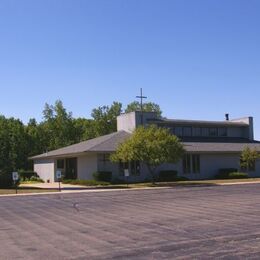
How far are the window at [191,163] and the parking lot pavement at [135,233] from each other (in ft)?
99.9

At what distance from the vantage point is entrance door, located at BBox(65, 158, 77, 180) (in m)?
51.8

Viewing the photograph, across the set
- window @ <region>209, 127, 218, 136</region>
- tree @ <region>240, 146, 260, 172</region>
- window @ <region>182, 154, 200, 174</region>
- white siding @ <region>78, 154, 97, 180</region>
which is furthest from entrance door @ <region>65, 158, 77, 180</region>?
tree @ <region>240, 146, 260, 172</region>

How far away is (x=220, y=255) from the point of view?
976cm

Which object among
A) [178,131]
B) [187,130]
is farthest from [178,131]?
[187,130]

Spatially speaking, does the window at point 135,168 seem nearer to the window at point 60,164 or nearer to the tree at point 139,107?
the window at point 60,164

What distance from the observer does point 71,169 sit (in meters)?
52.8

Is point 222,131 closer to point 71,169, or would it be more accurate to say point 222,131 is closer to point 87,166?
point 71,169

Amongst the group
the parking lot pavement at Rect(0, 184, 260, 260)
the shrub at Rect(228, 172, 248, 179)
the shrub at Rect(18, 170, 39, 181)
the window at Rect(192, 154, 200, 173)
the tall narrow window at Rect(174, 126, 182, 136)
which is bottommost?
the parking lot pavement at Rect(0, 184, 260, 260)

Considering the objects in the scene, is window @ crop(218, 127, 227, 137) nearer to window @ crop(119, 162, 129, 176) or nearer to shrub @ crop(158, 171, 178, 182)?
shrub @ crop(158, 171, 178, 182)

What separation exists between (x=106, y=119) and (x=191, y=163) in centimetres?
3974

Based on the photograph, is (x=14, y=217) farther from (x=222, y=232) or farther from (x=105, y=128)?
(x=105, y=128)

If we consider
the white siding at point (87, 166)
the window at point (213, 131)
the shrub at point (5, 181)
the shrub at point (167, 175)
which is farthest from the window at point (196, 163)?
the shrub at point (5, 181)

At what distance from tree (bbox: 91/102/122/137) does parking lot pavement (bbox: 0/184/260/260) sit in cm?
6641

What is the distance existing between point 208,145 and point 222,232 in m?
40.0
